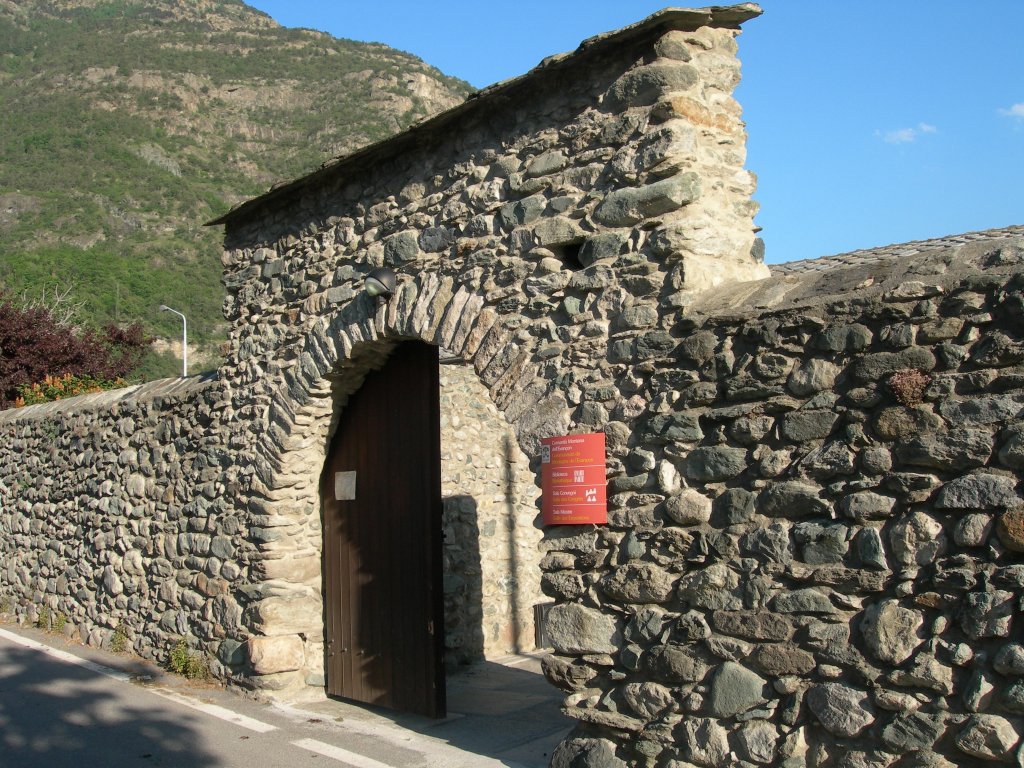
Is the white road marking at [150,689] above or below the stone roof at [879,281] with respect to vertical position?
below

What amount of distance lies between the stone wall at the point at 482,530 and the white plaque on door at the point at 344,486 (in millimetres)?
1427

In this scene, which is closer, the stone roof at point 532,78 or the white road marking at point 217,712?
the stone roof at point 532,78

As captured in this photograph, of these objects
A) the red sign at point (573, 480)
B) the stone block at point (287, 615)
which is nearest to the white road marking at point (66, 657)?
the stone block at point (287, 615)

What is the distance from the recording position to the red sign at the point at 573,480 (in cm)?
454

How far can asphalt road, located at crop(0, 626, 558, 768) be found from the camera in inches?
212

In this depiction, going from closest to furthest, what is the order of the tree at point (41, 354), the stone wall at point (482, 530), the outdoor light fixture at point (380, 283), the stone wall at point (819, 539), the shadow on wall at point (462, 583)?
the stone wall at point (819, 539)
the outdoor light fixture at point (380, 283)
the shadow on wall at point (462, 583)
the stone wall at point (482, 530)
the tree at point (41, 354)

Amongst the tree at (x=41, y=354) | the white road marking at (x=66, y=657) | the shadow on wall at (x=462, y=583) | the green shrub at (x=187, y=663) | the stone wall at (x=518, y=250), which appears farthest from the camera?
the tree at (x=41, y=354)

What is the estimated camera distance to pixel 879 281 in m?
3.70

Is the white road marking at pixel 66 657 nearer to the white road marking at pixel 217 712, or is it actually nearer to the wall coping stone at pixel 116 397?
the white road marking at pixel 217 712

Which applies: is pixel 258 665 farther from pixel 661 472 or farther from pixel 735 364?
pixel 735 364

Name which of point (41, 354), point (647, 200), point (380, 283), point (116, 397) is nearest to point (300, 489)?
point (380, 283)

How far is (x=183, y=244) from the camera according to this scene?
110ft

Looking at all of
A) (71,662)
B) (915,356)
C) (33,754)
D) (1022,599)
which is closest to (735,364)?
(915,356)

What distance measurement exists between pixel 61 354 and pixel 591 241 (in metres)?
13.7
